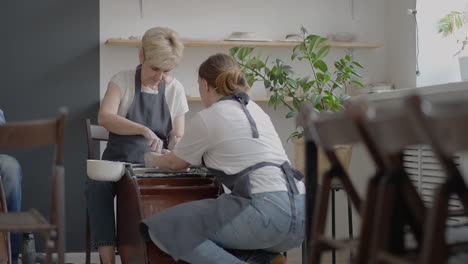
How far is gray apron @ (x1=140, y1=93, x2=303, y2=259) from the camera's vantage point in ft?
9.34

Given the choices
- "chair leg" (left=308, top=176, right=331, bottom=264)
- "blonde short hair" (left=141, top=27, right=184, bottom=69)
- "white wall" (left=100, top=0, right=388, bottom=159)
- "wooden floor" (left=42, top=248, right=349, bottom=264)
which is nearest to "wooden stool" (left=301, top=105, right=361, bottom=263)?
"chair leg" (left=308, top=176, right=331, bottom=264)

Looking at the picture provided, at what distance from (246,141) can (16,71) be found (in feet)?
8.82

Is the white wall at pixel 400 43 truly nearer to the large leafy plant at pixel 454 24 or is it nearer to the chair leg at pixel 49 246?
the large leafy plant at pixel 454 24

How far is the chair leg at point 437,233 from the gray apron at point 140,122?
2.59 meters

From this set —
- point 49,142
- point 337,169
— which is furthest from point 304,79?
point 337,169

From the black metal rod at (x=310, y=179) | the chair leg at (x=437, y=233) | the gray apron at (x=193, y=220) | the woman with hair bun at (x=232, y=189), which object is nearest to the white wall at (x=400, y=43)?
the woman with hair bun at (x=232, y=189)

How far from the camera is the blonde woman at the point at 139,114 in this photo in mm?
3703

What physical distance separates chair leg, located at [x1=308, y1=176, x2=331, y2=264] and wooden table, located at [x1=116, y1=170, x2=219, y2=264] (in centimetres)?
112

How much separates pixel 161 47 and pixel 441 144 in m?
2.63

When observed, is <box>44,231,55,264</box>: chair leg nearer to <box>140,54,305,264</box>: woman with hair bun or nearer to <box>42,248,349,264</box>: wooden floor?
<box>140,54,305,264</box>: woman with hair bun

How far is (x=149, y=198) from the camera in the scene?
3.14 m

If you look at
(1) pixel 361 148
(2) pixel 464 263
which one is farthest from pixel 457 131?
(1) pixel 361 148

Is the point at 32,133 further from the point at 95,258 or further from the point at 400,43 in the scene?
the point at 400,43

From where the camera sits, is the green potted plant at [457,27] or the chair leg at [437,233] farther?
the green potted plant at [457,27]
